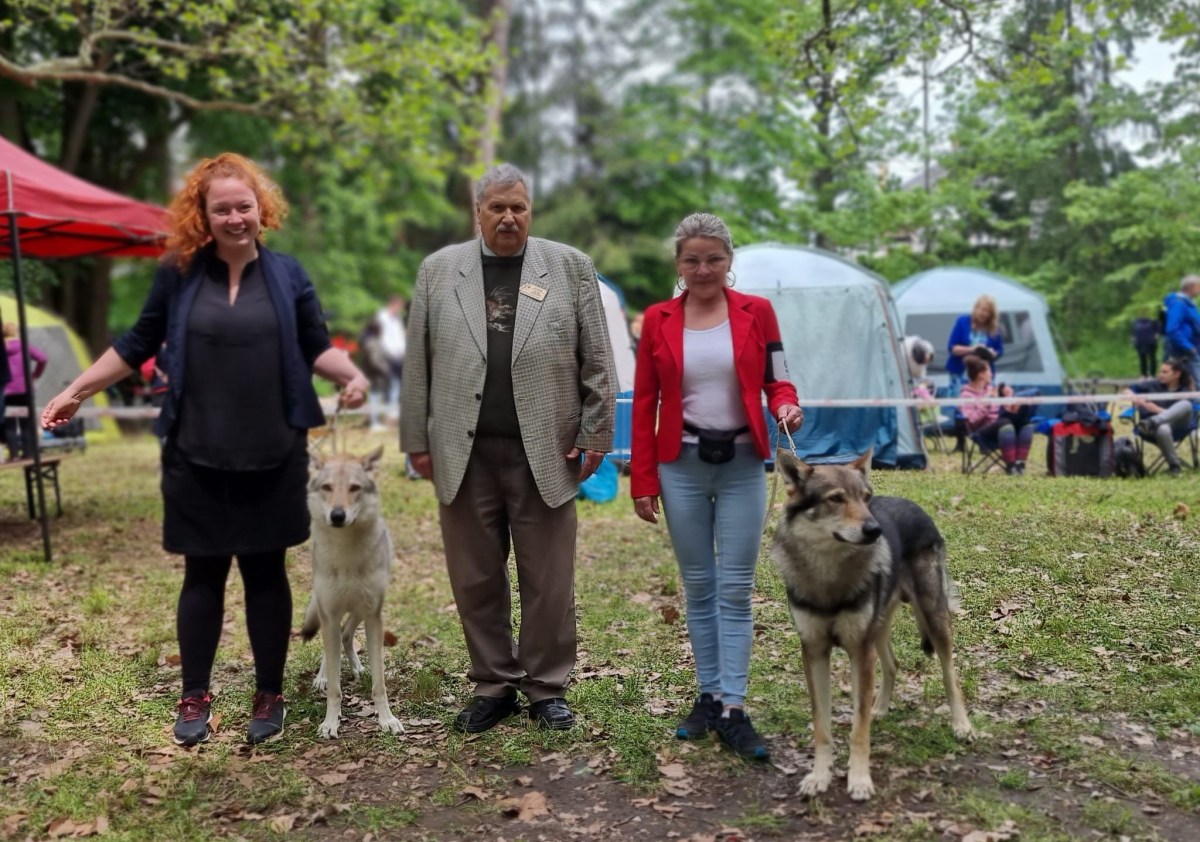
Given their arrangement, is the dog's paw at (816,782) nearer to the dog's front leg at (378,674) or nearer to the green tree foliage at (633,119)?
the dog's front leg at (378,674)

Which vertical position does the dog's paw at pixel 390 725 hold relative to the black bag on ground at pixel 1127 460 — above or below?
below

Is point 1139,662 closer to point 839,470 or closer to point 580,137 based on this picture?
point 839,470

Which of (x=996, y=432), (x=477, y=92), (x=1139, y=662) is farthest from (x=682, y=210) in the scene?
(x=1139, y=662)

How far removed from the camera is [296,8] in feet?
36.9

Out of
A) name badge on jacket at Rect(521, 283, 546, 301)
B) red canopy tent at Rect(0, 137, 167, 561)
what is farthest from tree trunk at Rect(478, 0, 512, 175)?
name badge on jacket at Rect(521, 283, 546, 301)

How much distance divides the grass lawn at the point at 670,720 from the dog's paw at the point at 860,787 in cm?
4

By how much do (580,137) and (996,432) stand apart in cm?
2239

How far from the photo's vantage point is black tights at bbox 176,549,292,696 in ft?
11.8

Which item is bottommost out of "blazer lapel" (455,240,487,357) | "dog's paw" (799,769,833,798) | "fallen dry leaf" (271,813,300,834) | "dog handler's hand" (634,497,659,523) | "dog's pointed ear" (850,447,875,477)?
"fallen dry leaf" (271,813,300,834)

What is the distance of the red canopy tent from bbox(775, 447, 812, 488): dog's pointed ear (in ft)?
15.7

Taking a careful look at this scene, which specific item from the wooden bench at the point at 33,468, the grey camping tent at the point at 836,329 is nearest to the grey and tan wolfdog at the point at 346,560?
the grey camping tent at the point at 836,329

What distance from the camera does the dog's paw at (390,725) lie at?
149 inches

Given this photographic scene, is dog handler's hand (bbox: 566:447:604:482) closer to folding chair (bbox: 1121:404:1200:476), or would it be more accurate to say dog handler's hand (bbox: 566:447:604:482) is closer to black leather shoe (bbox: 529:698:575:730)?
black leather shoe (bbox: 529:698:575:730)

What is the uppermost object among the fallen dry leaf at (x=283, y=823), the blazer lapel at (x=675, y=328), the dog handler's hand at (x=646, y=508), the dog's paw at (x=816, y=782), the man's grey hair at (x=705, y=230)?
the man's grey hair at (x=705, y=230)
